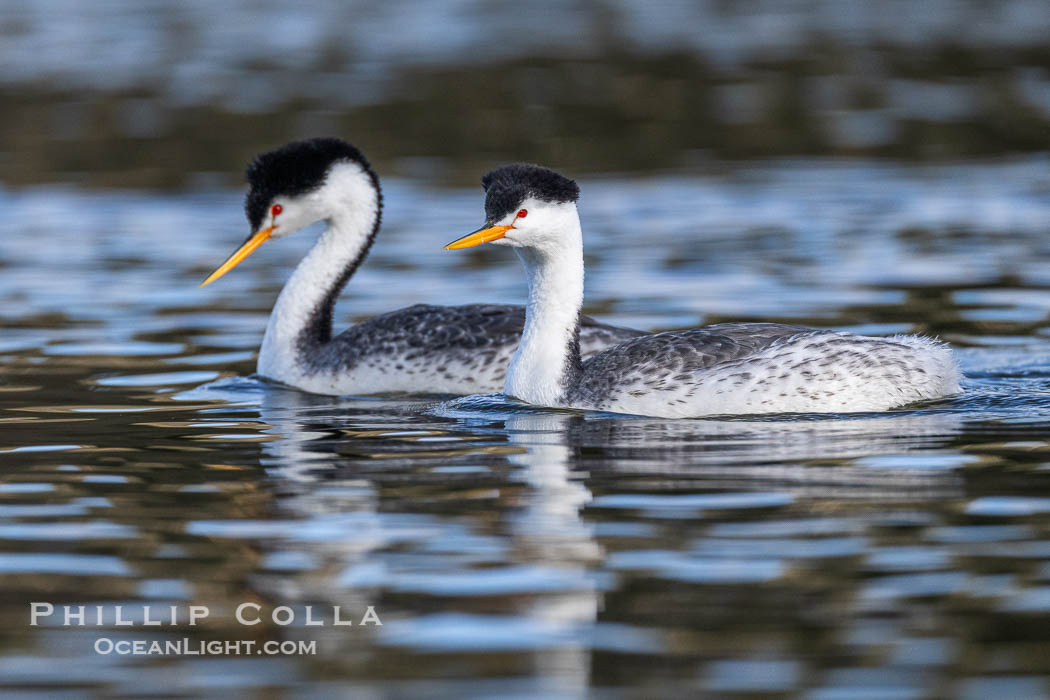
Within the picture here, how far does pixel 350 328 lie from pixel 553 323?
2.31 meters

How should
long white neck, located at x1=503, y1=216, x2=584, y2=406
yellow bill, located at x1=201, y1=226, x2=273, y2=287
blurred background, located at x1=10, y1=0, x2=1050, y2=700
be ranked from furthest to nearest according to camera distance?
yellow bill, located at x1=201, y1=226, x2=273, y2=287, long white neck, located at x1=503, y1=216, x2=584, y2=406, blurred background, located at x1=10, y1=0, x2=1050, y2=700

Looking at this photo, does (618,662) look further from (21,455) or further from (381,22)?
(381,22)

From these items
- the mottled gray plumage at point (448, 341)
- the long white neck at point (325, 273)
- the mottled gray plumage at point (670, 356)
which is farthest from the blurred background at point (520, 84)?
the mottled gray plumage at point (670, 356)

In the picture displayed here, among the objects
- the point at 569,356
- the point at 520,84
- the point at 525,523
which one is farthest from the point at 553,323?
the point at 520,84

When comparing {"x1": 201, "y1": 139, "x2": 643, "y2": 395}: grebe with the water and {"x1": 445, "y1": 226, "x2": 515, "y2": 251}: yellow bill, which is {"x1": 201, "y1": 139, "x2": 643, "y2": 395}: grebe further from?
{"x1": 445, "y1": 226, "x2": 515, "y2": 251}: yellow bill

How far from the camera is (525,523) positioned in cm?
786

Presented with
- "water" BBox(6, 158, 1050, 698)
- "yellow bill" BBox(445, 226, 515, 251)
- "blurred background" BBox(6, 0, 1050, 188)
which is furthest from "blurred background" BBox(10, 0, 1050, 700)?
"yellow bill" BBox(445, 226, 515, 251)

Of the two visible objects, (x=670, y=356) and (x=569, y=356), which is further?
(x=569, y=356)

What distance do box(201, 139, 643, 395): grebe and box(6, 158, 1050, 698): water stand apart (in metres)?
0.37

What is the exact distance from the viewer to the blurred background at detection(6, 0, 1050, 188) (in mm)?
24500

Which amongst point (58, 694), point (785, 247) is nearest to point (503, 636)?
point (58, 694)

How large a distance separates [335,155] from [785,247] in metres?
6.29

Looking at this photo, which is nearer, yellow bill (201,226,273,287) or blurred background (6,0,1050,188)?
yellow bill (201,226,273,287)

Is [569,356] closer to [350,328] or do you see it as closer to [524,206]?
[524,206]
